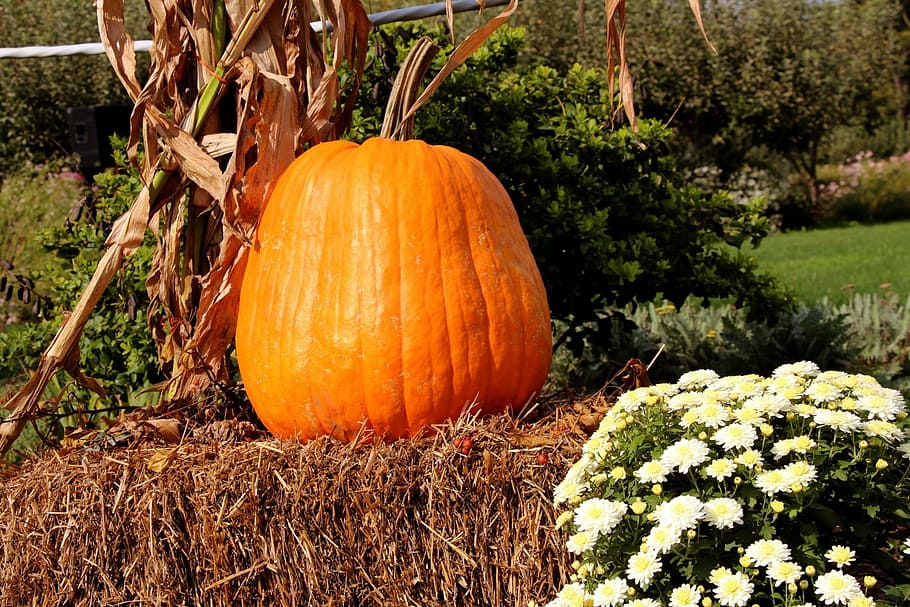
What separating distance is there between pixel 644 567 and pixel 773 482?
0.86 ft

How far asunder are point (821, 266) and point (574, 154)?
595 cm

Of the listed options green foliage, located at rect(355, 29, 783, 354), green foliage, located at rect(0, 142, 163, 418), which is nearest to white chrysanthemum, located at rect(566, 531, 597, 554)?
green foliage, located at rect(355, 29, 783, 354)

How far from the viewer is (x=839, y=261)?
8.74 m

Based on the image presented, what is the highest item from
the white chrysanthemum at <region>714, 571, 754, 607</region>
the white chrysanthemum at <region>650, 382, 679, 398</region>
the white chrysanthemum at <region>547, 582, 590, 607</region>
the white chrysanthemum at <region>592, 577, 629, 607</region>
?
the white chrysanthemum at <region>650, 382, 679, 398</region>

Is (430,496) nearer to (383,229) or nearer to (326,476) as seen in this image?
(326,476)

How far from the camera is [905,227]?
511 inches

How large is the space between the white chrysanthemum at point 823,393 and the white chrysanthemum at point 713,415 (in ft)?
A: 0.51

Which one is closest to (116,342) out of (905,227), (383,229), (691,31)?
(383,229)

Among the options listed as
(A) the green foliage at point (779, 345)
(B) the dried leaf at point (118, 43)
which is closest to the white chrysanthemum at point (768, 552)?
(B) the dried leaf at point (118, 43)

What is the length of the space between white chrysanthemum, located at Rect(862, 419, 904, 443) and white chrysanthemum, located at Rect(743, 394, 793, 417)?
14 centimetres

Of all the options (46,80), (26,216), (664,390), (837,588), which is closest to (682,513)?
(837,588)

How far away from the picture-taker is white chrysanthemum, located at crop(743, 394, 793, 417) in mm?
1677

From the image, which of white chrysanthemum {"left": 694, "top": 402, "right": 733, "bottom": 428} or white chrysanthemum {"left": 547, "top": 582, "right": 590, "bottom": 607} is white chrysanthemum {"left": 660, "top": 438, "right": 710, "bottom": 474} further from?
white chrysanthemum {"left": 547, "top": 582, "right": 590, "bottom": 607}

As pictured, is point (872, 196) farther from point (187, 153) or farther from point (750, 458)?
point (750, 458)
